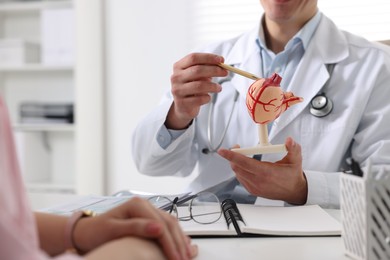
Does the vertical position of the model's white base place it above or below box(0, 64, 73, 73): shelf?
above

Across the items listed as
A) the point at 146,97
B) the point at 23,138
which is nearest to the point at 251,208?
the point at 146,97

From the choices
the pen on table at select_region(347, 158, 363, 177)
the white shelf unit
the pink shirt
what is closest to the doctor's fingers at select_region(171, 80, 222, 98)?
the pen on table at select_region(347, 158, 363, 177)

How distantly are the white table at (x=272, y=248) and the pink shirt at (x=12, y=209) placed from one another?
1.07 ft

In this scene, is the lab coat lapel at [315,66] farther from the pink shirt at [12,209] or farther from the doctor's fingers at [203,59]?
the pink shirt at [12,209]

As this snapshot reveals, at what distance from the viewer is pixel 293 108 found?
1.34 m

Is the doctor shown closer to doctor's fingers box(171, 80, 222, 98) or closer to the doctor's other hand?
doctor's fingers box(171, 80, 222, 98)

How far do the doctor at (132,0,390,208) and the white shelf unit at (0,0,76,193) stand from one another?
5.25 ft

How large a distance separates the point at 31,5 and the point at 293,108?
216 centimetres

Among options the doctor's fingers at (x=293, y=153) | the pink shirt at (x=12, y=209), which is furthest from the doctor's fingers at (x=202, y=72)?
the pink shirt at (x=12, y=209)

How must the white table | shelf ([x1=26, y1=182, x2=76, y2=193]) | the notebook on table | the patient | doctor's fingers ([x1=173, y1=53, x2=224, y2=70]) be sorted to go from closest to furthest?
the patient
the white table
the notebook on table
doctor's fingers ([x1=173, y1=53, x2=224, y2=70])
shelf ([x1=26, y1=182, x2=76, y2=193])

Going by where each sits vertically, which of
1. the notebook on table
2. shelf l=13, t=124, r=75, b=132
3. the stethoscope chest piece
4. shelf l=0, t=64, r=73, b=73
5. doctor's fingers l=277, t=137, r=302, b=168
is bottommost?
shelf l=13, t=124, r=75, b=132

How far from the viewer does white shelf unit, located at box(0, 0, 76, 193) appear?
296 cm

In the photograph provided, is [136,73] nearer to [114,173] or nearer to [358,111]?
[114,173]

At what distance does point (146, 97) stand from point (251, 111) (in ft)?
6.14
